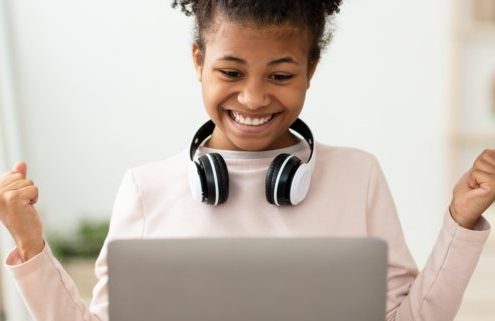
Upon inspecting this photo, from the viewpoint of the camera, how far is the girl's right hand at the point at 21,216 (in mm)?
1104

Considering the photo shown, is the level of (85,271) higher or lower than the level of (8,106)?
lower

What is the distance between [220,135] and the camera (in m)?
1.35

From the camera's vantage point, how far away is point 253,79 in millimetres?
1178

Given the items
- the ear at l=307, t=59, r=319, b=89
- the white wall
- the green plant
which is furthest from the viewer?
the green plant

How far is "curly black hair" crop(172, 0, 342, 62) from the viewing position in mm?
1198

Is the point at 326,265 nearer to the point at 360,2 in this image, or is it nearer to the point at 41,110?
the point at 360,2

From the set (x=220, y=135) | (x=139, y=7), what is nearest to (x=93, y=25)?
(x=139, y=7)

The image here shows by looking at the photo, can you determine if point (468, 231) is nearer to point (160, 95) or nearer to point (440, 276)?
point (440, 276)

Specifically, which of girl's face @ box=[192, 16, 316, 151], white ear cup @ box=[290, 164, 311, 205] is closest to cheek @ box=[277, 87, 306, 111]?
girl's face @ box=[192, 16, 316, 151]

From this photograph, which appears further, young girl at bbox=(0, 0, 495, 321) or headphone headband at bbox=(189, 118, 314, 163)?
headphone headband at bbox=(189, 118, 314, 163)

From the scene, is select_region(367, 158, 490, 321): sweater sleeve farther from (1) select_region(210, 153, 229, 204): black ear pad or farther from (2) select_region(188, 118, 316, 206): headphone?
(1) select_region(210, 153, 229, 204): black ear pad

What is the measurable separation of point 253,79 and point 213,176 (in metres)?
0.18

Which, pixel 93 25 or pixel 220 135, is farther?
pixel 93 25

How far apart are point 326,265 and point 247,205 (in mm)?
462
